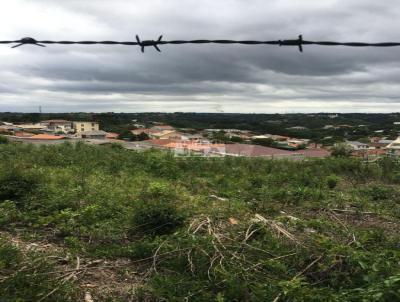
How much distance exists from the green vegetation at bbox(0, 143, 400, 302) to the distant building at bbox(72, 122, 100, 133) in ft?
184

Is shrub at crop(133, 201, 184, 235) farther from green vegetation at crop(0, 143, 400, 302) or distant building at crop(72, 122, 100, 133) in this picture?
distant building at crop(72, 122, 100, 133)

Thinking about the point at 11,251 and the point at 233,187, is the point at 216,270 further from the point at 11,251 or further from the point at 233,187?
the point at 233,187

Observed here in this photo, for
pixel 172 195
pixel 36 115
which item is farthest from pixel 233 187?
pixel 36 115

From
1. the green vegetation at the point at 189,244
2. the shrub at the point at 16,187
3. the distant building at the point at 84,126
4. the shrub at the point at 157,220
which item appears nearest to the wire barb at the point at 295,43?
the green vegetation at the point at 189,244

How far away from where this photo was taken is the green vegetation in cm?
278

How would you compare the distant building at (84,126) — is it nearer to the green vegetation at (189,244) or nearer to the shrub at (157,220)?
the green vegetation at (189,244)

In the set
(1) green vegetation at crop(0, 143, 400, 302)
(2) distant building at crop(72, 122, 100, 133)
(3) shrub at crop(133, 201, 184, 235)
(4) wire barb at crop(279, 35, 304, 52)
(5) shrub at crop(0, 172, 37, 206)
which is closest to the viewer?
(4) wire barb at crop(279, 35, 304, 52)

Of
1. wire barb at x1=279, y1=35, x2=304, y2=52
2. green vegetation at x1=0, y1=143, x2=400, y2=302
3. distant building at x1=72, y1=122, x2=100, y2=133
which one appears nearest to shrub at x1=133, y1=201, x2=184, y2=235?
green vegetation at x1=0, y1=143, x2=400, y2=302

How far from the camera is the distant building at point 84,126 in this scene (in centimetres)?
6209

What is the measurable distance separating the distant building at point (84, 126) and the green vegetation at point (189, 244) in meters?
56.1

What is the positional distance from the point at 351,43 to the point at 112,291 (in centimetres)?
234

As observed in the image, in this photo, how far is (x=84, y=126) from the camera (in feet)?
216

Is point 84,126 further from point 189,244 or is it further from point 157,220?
point 189,244

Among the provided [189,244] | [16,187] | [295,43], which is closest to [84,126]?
[16,187]
